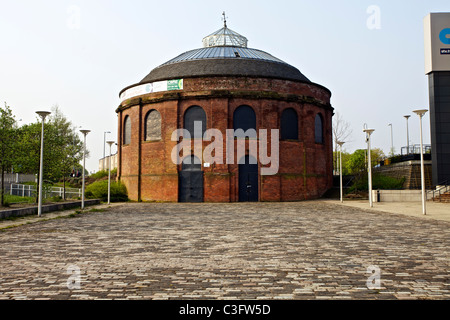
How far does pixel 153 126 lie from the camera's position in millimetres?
30359

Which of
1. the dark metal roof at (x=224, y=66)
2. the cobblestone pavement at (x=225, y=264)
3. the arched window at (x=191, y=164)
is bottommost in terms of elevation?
the cobblestone pavement at (x=225, y=264)

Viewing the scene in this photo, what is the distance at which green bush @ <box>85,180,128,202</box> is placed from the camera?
29.8 m

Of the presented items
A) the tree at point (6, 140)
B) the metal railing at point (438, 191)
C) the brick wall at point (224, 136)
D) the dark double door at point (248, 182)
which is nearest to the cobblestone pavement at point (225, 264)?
the tree at point (6, 140)

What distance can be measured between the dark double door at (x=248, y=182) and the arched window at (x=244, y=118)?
2.91 metres

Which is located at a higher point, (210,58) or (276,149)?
(210,58)

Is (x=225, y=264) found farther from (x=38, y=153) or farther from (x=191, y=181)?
(x=191, y=181)

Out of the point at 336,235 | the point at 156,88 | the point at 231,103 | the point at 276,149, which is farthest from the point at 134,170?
the point at 336,235

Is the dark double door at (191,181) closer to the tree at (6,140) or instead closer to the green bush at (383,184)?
the tree at (6,140)

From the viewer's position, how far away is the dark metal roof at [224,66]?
29717 mm

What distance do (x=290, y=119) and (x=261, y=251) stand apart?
2365 cm

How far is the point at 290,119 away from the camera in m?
30.2
